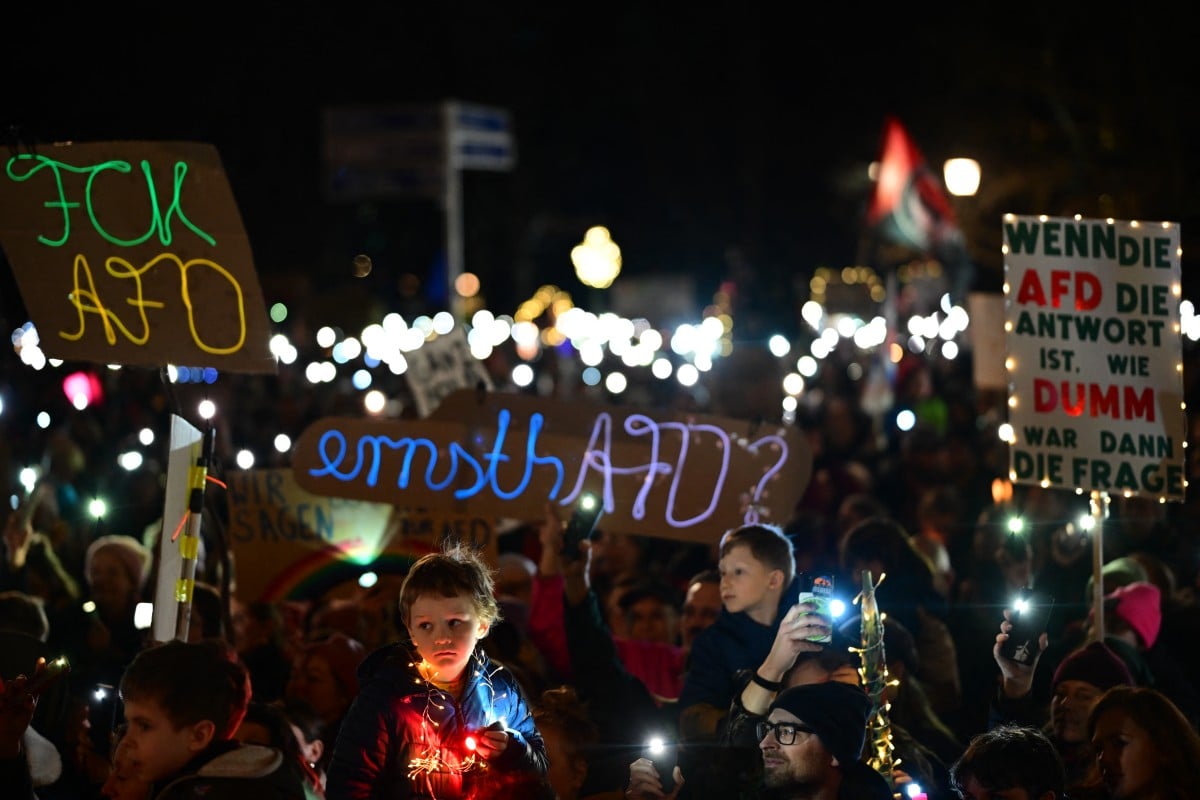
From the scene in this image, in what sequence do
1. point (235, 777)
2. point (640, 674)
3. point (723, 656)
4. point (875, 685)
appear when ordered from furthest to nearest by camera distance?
point (640, 674) < point (723, 656) < point (875, 685) < point (235, 777)

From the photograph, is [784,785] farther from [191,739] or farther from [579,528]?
[579,528]

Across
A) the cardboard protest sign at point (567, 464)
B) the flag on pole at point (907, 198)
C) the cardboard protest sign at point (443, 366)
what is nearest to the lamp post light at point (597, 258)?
the flag on pole at point (907, 198)

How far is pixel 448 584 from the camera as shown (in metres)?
4.28

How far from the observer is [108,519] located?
30.4 ft

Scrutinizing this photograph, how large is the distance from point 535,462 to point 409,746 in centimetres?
342

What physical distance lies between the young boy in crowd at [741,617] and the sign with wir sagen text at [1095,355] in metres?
1.65

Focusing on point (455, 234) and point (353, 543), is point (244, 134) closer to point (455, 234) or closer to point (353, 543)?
point (455, 234)

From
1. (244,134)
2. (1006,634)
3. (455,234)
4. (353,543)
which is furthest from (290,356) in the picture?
(244,134)

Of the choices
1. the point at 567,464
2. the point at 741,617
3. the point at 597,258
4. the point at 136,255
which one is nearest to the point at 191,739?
the point at 741,617

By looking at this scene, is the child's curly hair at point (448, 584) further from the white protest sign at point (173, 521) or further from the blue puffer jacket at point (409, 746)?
the white protest sign at point (173, 521)

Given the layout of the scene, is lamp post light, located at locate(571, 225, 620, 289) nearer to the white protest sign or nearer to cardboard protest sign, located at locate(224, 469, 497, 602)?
cardboard protest sign, located at locate(224, 469, 497, 602)

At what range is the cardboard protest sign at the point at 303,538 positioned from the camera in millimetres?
8250

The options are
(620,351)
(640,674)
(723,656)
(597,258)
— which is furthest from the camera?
(597,258)

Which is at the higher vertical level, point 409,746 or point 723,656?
point 723,656
